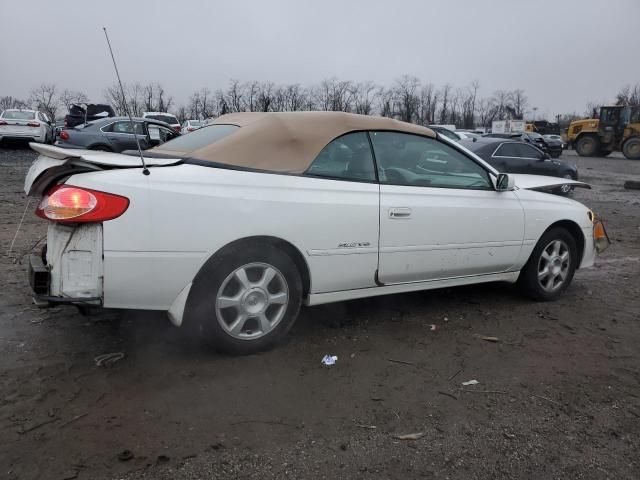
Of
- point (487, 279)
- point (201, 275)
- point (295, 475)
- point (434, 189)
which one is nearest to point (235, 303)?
point (201, 275)

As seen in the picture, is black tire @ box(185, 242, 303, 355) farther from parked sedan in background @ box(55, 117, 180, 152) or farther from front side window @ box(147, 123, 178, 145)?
parked sedan in background @ box(55, 117, 180, 152)

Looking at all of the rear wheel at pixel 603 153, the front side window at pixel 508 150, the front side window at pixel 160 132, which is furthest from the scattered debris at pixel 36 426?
the rear wheel at pixel 603 153

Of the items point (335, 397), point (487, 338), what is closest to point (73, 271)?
point (335, 397)

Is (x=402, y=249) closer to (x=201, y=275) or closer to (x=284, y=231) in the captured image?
(x=284, y=231)

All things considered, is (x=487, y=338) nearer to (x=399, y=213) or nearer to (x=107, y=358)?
(x=399, y=213)

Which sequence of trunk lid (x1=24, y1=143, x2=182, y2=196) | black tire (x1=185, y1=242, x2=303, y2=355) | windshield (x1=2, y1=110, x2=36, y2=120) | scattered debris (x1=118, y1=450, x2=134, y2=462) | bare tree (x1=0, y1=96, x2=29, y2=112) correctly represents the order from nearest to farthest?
scattered debris (x1=118, y1=450, x2=134, y2=462)
trunk lid (x1=24, y1=143, x2=182, y2=196)
black tire (x1=185, y1=242, x2=303, y2=355)
windshield (x1=2, y1=110, x2=36, y2=120)
bare tree (x1=0, y1=96, x2=29, y2=112)

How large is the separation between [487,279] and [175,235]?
2.62 meters

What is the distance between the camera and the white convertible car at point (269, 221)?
278 centimetres

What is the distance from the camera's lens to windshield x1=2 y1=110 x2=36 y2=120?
1983cm

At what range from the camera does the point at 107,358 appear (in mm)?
3152

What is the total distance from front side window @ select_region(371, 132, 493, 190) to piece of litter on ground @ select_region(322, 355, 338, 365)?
123 centimetres

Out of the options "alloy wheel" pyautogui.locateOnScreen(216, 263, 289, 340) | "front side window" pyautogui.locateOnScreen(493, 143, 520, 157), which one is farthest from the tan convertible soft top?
"front side window" pyautogui.locateOnScreen(493, 143, 520, 157)

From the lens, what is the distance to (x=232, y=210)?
2982 mm

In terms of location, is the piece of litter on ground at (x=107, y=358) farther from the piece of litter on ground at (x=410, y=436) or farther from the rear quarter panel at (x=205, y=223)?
the piece of litter on ground at (x=410, y=436)
